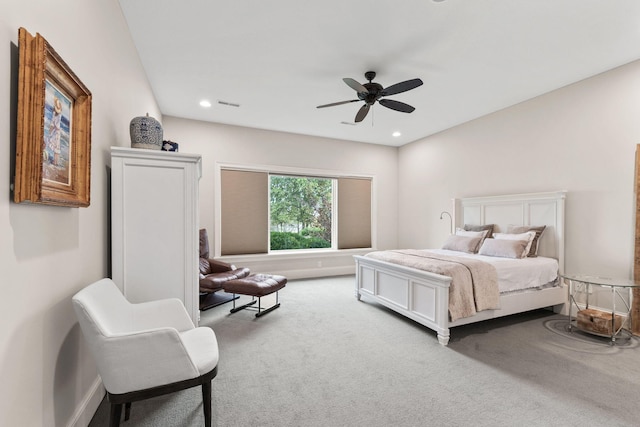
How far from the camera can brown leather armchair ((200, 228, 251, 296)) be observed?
3.81 m

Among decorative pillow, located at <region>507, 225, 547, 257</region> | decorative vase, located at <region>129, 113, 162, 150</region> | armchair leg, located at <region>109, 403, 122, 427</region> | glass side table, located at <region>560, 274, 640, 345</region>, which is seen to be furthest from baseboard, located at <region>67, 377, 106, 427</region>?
decorative pillow, located at <region>507, 225, 547, 257</region>

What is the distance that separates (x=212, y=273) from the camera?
432 centimetres

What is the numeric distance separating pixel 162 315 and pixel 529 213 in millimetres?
4582

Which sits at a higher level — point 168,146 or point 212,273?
point 168,146

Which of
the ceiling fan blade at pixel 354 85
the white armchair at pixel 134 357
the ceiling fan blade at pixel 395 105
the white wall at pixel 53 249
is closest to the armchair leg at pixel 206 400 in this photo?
the white armchair at pixel 134 357

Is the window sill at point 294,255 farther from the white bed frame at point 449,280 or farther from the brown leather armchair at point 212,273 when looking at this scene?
the white bed frame at point 449,280

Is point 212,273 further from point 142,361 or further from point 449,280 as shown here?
point 449,280

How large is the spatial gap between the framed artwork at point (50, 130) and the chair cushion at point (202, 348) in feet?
3.29

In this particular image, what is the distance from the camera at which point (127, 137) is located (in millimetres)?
2680

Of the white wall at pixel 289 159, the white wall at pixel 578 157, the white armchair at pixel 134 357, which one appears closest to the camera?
the white armchair at pixel 134 357

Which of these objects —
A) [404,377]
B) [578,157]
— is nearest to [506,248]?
[578,157]

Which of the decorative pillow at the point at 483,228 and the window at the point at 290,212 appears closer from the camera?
the decorative pillow at the point at 483,228

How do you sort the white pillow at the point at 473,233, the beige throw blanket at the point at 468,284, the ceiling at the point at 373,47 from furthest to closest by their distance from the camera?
1. the white pillow at the point at 473,233
2. the beige throw blanket at the point at 468,284
3. the ceiling at the point at 373,47

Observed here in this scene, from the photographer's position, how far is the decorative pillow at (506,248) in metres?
3.71
